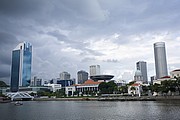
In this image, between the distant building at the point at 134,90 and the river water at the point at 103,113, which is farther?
the distant building at the point at 134,90

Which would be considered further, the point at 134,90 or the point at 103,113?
the point at 134,90

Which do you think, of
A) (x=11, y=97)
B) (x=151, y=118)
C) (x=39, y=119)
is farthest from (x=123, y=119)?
(x=11, y=97)

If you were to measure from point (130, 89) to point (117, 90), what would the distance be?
9345 millimetres

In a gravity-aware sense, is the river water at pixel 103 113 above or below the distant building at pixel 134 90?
below

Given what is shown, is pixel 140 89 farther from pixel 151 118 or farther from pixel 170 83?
pixel 151 118

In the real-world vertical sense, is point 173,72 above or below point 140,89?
above

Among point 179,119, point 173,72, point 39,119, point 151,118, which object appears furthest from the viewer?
point 173,72

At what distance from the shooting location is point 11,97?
178 meters

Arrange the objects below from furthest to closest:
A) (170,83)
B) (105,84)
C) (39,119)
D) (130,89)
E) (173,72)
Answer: (105,84) < (130,89) < (173,72) < (170,83) < (39,119)

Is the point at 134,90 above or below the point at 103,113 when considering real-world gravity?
above

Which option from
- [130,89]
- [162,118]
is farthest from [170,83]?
[162,118]

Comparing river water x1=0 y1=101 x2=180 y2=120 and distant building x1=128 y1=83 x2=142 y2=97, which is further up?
distant building x1=128 y1=83 x2=142 y2=97

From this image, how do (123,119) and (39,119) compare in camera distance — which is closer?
(123,119)

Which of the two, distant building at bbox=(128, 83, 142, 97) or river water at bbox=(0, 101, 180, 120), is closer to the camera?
river water at bbox=(0, 101, 180, 120)
